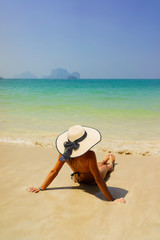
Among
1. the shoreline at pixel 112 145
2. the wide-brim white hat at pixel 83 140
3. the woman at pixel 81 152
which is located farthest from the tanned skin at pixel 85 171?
the shoreline at pixel 112 145

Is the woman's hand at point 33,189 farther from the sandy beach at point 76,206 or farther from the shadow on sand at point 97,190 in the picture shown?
the shadow on sand at point 97,190

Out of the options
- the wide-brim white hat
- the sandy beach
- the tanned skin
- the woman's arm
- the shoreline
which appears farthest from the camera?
the shoreline

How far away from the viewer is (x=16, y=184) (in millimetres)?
3117

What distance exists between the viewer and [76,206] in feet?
8.30

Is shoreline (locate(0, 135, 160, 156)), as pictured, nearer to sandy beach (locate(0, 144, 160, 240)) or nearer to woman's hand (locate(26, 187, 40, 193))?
sandy beach (locate(0, 144, 160, 240))

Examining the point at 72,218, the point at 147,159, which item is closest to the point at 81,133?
the point at 72,218

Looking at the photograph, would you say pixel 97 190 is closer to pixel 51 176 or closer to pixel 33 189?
pixel 51 176

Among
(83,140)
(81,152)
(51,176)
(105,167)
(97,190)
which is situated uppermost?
(83,140)

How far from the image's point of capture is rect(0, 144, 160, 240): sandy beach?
2.06 metres

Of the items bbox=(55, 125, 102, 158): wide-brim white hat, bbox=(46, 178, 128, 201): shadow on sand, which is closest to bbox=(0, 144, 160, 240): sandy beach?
bbox=(46, 178, 128, 201): shadow on sand

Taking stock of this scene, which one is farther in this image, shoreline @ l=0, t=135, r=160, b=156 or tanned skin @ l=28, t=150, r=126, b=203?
shoreline @ l=0, t=135, r=160, b=156

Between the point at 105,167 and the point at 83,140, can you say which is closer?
the point at 83,140

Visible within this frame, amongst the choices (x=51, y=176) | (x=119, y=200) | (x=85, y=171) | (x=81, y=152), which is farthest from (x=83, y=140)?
(x=119, y=200)

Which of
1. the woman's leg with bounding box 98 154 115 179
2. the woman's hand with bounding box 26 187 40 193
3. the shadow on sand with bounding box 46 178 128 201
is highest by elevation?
the woman's leg with bounding box 98 154 115 179
